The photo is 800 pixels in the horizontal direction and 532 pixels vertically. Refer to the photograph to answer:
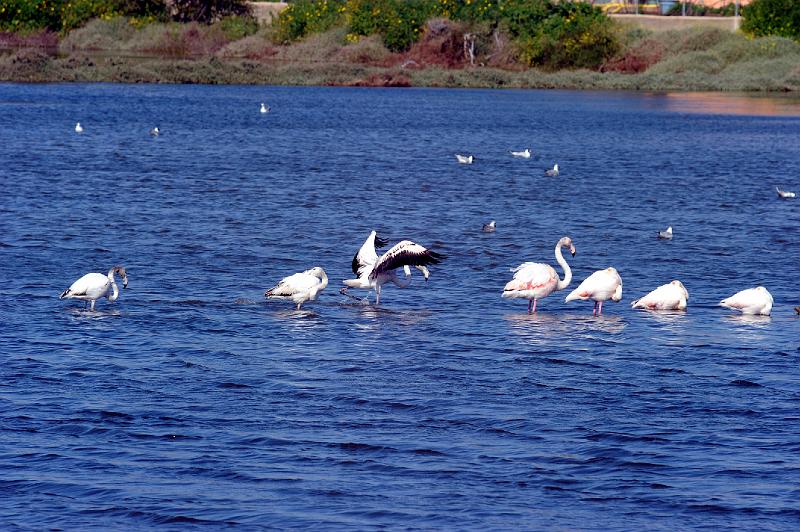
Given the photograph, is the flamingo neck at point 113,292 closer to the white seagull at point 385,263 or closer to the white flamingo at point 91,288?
the white flamingo at point 91,288

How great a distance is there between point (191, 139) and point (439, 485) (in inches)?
1415

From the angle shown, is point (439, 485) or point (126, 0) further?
point (126, 0)

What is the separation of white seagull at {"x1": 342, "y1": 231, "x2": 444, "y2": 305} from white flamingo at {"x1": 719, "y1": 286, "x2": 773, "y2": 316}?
12.5 ft

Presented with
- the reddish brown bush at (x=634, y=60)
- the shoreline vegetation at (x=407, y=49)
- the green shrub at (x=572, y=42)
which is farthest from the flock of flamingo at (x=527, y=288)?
the reddish brown bush at (x=634, y=60)

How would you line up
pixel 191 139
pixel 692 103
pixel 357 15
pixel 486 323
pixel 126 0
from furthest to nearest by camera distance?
pixel 126 0 → pixel 357 15 → pixel 692 103 → pixel 191 139 → pixel 486 323

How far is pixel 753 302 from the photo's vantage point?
1692cm

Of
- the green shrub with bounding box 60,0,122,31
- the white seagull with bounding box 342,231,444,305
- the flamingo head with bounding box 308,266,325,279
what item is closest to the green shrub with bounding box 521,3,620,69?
the green shrub with bounding box 60,0,122,31

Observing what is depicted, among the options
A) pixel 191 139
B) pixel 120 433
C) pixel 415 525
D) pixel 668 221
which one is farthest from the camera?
pixel 191 139

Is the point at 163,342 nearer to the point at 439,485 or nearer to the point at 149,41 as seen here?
the point at 439,485

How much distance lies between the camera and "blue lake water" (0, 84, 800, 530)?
10180 millimetres

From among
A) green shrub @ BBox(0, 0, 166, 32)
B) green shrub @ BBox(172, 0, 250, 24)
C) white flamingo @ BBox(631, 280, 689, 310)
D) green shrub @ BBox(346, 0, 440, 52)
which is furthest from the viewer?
green shrub @ BBox(172, 0, 250, 24)

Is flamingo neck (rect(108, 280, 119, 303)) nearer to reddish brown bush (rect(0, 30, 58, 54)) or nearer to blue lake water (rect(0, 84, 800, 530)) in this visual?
blue lake water (rect(0, 84, 800, 530))

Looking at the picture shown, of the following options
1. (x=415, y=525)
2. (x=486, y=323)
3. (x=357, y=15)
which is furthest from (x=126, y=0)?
(x=415, y=525)

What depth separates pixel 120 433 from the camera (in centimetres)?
1153
